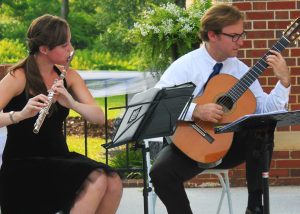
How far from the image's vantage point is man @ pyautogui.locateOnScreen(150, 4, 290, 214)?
16.9ft

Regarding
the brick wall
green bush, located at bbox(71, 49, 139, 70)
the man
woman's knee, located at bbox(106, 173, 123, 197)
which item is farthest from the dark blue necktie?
green bush, located at bbox(71, 49, 139, 70)

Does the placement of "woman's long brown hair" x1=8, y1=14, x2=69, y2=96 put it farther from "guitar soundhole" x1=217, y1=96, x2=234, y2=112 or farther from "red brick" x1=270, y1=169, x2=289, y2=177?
"red brick" x1=270, y1=169, x2=289, y2=177

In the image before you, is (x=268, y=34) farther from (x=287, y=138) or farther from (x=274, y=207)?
(x=274, y=207)

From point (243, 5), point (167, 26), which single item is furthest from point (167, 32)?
point (243, 5)

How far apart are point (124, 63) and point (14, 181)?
17960mm

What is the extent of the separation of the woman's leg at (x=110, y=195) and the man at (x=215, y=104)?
398 millimetres

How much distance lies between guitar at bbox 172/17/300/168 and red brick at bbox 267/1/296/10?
2.00 metres

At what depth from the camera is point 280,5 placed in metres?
7.18

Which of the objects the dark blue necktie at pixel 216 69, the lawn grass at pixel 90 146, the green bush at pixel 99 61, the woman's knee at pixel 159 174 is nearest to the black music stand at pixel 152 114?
the woman's knee at pixel 159 174

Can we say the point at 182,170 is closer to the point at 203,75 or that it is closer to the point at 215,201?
the point at 203,75

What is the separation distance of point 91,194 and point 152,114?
1.76 ft

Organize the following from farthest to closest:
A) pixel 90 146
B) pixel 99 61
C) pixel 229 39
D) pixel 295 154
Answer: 1. pixel 99 61
2. pixel 90 146
3. pixel 295 154
4. pixel 229 39

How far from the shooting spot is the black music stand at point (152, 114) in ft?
15.3

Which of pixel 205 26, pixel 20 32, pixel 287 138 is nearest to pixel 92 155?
pixel 287 138
